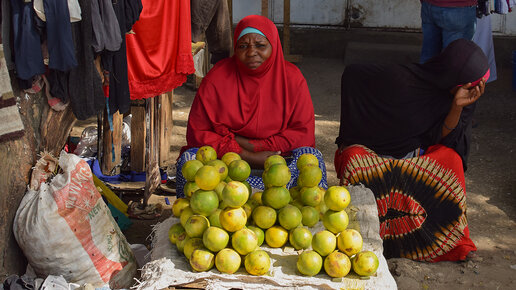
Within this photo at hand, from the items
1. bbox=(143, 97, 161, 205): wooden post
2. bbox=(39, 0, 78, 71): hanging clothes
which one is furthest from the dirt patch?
bbox=(39, 0, 78, 71): hanging clothes

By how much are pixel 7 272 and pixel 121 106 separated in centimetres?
123

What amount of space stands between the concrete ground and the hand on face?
1.10 meters

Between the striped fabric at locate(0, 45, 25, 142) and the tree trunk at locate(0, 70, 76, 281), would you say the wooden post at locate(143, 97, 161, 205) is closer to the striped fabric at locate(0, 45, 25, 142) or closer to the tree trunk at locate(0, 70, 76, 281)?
the tree trunk at locate(0, 70, 76, 281)

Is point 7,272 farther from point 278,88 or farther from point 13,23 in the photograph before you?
point 278,88

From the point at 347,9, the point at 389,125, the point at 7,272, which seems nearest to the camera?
the point at 7,272

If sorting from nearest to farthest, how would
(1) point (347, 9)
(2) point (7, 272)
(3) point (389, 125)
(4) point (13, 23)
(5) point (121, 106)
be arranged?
1. (4) point (13, 23)
2. (2) point (7, 272)
3. (5) point (121, 106)
4. (3) point (389, 125)
5. (1) point (347, 9)

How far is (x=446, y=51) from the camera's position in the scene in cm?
378

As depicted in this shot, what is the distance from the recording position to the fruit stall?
2398 millimetres

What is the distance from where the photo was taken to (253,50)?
3.62 metres

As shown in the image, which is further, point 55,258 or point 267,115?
point 267,115

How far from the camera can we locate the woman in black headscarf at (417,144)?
12.3ft

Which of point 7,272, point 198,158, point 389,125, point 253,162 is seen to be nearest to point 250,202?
point 198,158

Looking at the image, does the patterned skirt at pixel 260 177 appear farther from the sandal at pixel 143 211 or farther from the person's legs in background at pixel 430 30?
the person's legs in background at pixel 430 30

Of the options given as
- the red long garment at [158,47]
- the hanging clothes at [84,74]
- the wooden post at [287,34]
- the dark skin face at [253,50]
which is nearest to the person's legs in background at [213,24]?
the red long garment at [158,47]
